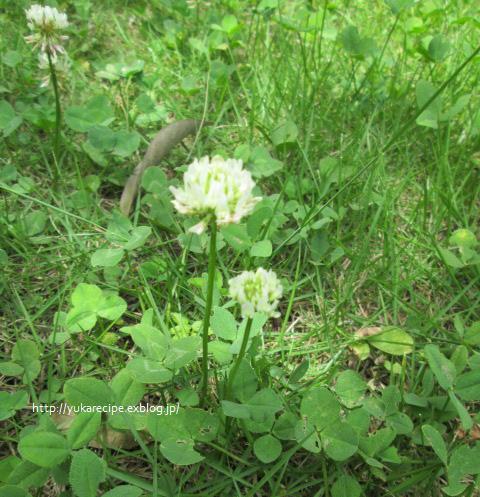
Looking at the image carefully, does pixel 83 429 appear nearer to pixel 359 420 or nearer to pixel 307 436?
pixel 307 436

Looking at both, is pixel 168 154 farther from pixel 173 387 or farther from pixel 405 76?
pixel 405 76

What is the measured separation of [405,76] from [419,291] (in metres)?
1.12

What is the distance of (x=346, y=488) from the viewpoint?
3.87 feet

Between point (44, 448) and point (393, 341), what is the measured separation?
3.01 feet

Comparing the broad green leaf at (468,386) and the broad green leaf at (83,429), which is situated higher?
the broad green leaf at (468,386)

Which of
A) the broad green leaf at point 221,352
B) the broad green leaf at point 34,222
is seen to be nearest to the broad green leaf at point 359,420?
the broad green leaf at point 221,352

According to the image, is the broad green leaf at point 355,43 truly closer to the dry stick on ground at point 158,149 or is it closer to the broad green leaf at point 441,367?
the dry stick on ground at point 158,149

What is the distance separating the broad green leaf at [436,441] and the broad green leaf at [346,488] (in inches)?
7.4

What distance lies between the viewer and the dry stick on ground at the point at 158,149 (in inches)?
70.7

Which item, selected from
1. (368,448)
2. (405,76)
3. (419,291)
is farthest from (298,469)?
(405,76)

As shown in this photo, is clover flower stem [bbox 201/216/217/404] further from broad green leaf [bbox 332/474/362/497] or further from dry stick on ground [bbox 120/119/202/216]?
dry stick on ground [bbox 120/119/202/216]

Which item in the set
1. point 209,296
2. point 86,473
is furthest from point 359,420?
point 86,473

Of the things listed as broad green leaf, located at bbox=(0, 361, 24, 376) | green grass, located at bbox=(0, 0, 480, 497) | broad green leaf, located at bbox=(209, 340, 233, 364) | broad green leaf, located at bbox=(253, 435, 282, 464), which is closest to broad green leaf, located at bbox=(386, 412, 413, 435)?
green grass, located at bbox=(0, 0, 480, 497)

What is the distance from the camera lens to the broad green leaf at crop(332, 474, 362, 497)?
117 cm
